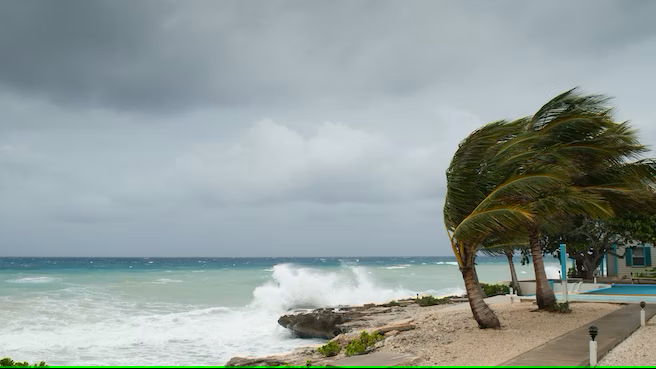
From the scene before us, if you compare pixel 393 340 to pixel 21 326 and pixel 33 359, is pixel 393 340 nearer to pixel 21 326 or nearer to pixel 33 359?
pixel 33 359

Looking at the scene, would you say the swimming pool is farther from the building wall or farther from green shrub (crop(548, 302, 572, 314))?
green shrub (crop(548, 302, 572, 314))

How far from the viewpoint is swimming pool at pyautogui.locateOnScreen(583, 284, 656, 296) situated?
23.0m

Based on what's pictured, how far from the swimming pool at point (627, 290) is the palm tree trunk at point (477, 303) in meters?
10.5

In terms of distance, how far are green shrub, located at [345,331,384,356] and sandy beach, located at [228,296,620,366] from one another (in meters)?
0.32

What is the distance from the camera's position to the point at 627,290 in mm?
24297

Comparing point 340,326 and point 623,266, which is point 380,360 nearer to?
point 340,326

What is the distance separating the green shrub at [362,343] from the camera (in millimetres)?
13258

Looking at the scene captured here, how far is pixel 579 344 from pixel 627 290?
51.4 feet

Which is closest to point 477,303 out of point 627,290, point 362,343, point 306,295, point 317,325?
point 362,343

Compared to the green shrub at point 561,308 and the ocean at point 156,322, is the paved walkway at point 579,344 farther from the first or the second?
the ocean at point 156,322

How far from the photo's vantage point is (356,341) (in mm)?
14367

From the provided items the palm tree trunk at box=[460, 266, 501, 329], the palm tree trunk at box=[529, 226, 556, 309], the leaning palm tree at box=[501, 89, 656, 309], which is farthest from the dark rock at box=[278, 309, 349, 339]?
the leaning palm tree at box=[501, 89, 656, 309]

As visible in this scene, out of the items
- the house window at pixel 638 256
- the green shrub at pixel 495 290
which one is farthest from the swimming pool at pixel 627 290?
the house window at pixel 638 256

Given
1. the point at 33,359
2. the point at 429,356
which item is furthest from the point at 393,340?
the point at 33,359
